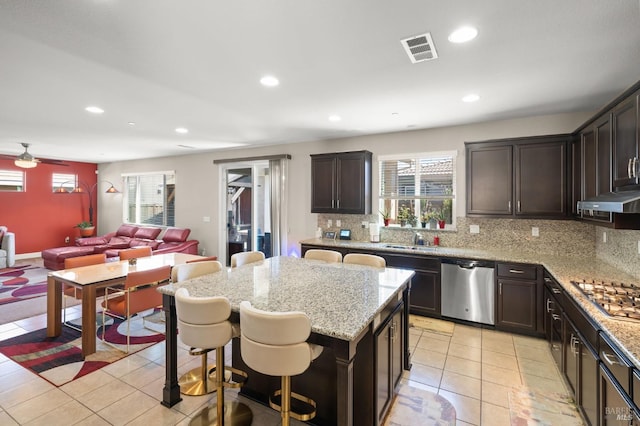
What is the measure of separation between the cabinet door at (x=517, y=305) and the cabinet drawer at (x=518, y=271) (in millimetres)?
59

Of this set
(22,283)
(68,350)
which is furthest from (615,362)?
(22,283)

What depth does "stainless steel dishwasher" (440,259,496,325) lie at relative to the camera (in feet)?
12.2

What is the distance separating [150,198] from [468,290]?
805 cm

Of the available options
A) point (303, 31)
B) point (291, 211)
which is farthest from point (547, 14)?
point (291, 211)

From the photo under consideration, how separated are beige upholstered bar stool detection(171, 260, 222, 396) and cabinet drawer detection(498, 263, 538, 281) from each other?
3.29 metres

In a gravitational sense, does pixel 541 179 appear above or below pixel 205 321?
above

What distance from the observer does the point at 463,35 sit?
2.09 m

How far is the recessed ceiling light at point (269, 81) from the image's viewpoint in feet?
9.32

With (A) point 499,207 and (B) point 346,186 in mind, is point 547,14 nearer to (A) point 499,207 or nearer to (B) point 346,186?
(A) point 499,207

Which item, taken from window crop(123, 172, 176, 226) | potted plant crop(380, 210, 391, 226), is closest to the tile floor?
potted plant crop(380, 210, 391, 226)

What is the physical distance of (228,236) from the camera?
695cm

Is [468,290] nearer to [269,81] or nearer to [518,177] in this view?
[518,177]

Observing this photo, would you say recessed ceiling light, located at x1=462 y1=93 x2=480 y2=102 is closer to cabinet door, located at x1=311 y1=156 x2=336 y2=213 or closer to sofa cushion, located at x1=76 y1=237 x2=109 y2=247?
cabinet door, located at x1=311 y1=156 x2=336 y2=213

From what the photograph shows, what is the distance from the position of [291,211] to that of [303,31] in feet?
13.4
